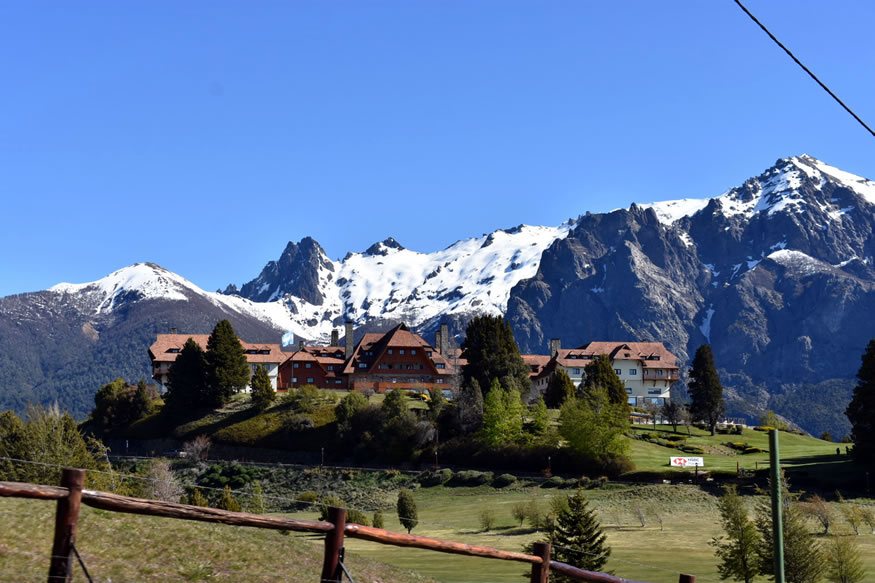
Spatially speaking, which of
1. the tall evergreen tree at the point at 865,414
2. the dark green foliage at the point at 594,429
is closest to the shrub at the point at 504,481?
the dark green foliage at the point at 594,429

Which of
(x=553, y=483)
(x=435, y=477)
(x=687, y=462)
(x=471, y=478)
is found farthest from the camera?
(x=435, y=477)

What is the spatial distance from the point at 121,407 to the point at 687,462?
252ft

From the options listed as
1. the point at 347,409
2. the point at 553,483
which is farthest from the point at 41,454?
the point at 347,409

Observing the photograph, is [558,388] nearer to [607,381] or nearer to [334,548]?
[607,381]

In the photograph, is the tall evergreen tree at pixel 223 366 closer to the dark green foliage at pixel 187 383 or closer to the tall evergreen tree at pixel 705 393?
the dark green foliage at pixel 187 383

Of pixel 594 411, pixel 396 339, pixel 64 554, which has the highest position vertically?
pixel 396 339

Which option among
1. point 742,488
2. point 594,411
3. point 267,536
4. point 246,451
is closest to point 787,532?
point 267,536

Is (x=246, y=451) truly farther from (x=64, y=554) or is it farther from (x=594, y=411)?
(x=64, y=554)

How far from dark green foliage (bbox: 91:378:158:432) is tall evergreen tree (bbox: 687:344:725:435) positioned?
73.4 metres

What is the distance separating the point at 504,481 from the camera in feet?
315

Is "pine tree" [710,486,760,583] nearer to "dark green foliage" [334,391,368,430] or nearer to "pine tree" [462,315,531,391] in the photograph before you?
"dark green foliage" [334,391,368,430]

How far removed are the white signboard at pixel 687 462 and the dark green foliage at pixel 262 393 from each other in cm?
5486

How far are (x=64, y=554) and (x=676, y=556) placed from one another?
4938 centimetres

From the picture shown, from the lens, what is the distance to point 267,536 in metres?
24.3
